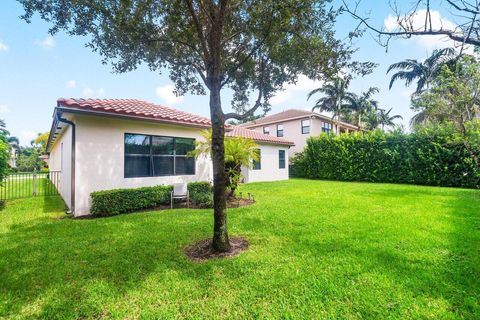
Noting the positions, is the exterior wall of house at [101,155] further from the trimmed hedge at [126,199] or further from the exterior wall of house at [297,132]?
the exterior wall of house at [297,132]

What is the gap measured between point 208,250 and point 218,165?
1.75m

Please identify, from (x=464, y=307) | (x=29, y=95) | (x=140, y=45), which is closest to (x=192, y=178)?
(x=140, y=45)

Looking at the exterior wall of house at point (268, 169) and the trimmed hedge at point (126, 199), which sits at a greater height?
the exterior wall of house at point (268, 169)

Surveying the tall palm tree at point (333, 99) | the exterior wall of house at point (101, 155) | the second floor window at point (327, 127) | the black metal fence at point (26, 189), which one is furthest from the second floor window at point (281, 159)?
the black metal fence at point (26, 189)

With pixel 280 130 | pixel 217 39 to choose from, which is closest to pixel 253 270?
pixel 217 39

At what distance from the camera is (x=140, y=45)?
5852 mm

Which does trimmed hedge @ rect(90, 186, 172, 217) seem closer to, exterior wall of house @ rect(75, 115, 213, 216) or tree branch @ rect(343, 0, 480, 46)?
exterior wall of house @ rect(75, 115, 213, 216)

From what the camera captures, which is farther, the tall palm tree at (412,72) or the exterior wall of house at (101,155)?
the tall palm tree at (412,72)

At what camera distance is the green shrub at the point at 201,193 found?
8.89 metres

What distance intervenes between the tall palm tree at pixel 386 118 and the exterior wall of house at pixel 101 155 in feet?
125

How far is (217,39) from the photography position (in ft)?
14.2

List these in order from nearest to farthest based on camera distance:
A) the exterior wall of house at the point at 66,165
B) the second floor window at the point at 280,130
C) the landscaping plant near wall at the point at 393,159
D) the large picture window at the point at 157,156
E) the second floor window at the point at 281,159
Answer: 1. the exterior wall of house at the point at 66,165
2. the large picture window at the point at 157,156
3. the landscaping plant near wall at the point at 393,159
4. the second floor window at the point at 281,159
5. the second floor window at the point at 280,130

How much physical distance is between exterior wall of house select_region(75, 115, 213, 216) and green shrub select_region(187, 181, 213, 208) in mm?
1667

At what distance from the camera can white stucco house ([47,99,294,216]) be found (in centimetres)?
745
